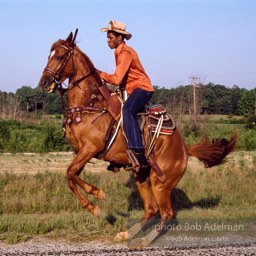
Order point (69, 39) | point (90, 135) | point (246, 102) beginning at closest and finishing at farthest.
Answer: point (90, 135), point (69, 39), point (246, 102)

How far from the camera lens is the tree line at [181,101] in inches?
1593

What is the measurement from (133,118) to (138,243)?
1849 millimetres

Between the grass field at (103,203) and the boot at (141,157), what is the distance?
3.49ft

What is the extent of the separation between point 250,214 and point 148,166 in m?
2.49

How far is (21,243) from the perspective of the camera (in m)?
7.44

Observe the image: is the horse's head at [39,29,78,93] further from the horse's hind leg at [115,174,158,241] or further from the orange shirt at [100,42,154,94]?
the horse's hind leg at [115,174,158,241]

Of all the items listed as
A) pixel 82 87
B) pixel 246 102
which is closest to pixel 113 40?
pixel 82 87

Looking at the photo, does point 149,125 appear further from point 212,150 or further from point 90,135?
point 212,150

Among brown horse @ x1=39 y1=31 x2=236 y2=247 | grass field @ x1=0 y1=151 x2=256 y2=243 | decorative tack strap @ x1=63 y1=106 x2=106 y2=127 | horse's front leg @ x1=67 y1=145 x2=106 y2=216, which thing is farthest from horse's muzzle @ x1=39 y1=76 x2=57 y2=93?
grass field @ x1=0 y1=151 x2=256 y2=243

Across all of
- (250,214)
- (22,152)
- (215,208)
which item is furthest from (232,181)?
(22,152)

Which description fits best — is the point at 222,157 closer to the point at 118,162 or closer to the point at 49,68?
the point at 118,162

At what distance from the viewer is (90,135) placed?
778 centimetres

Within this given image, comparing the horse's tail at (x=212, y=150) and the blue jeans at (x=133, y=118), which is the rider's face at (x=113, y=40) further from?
the horse's tail at (x=212, y=150)

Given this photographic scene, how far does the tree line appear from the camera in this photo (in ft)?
133
